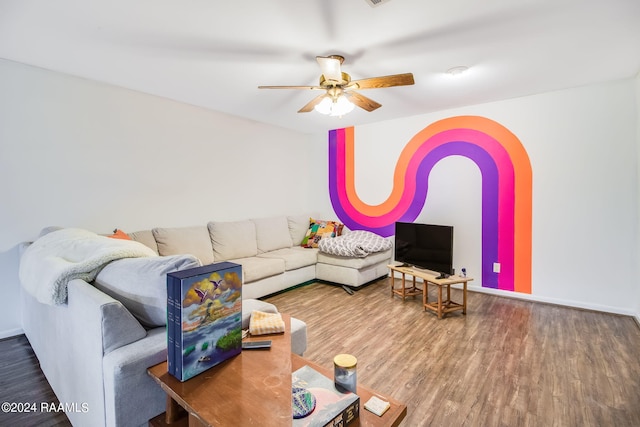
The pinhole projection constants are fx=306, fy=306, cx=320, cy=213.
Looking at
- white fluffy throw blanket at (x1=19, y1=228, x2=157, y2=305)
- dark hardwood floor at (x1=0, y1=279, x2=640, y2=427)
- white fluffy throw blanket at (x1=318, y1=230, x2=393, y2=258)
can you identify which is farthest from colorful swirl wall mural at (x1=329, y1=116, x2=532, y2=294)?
white fluffy throw blanket at (x1=19, y1=228, x2=157, y2=305)

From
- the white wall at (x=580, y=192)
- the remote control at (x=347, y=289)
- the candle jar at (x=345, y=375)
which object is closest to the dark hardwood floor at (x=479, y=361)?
the white wall at (x=580, y=192)

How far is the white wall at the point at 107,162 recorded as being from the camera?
268 cm

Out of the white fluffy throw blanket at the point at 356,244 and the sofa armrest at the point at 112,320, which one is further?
the white fluffy throw blanket at the point at 356,244

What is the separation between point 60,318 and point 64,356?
194 mm

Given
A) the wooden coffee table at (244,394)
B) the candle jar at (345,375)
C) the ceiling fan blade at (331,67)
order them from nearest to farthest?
the wooden coffee table at (244,394), the candle jar at (345,375), the ceiling fan blade at (331,67)

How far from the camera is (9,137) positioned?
2.62 metres

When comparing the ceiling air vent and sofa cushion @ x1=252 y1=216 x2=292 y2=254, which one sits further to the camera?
sofa cushion @ x1=252 y1=216 x2=292 y2=254

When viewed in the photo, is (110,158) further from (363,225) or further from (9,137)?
(363,225)

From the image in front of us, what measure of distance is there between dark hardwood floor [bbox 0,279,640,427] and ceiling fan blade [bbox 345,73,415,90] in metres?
2.14

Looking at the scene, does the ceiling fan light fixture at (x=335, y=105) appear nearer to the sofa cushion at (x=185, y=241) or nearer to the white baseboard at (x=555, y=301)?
the sofa cushion at (x=185, y=241)

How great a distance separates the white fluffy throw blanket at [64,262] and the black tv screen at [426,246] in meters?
2.86

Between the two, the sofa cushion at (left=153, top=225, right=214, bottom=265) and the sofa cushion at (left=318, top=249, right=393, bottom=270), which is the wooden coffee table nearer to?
the sofa cushion at (left=153, top=225, right=214, bottom=265)

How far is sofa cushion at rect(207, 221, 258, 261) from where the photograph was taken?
3.82 metres

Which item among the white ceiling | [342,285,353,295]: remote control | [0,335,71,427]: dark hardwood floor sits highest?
the white ceiling
